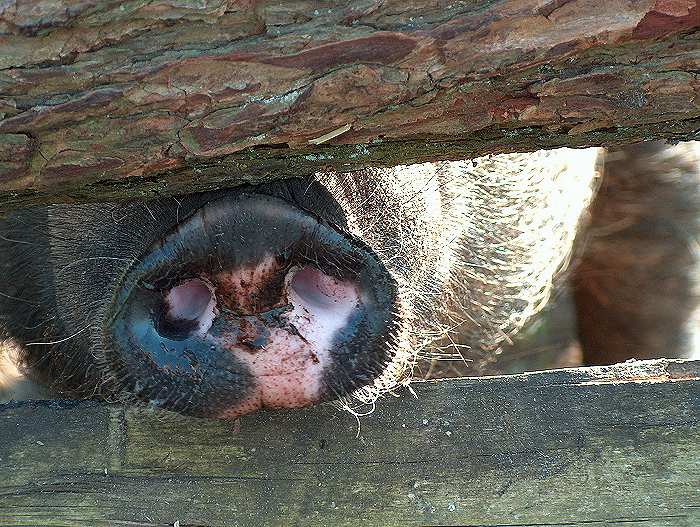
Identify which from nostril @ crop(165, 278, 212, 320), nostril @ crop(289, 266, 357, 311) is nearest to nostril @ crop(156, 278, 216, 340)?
nostril @ crop(165, 278, 212, 320)

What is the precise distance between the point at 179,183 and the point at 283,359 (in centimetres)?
36

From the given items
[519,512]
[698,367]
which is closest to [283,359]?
[519,512]

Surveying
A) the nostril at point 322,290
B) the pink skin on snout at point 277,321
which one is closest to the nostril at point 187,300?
the pink skin on snout at point 277,321

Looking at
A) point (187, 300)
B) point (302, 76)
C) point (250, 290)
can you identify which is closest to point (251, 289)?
point (250, 290)

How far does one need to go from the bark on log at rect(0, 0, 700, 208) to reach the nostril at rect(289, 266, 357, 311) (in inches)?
10.1

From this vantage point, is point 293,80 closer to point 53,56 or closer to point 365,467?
point 53,56

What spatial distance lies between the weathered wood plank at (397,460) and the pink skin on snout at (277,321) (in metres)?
0.10

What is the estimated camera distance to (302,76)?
1.50m

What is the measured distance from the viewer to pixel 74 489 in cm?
172

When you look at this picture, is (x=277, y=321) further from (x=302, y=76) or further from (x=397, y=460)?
(x=302, y=76)

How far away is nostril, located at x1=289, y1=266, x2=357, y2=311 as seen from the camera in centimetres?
179

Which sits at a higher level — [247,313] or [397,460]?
[247,313]

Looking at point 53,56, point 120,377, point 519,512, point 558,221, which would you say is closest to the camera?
point 53,56

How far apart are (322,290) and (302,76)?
455 mm
